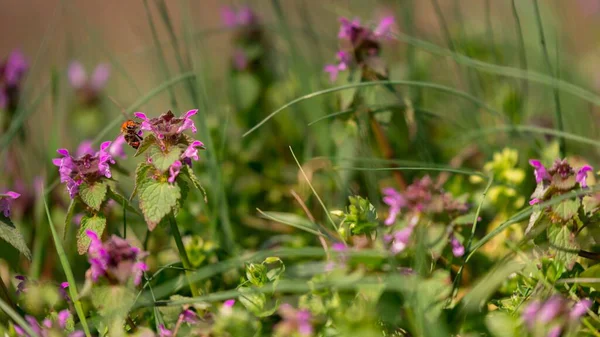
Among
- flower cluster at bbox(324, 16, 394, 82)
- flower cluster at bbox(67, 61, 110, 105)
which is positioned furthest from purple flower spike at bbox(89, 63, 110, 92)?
flower cluster at bbox(324, 16, 394, 82)

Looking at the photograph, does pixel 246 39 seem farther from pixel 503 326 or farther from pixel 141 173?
pixel 503 326

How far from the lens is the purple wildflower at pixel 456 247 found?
4.65 ft

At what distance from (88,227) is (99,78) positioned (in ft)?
5.93

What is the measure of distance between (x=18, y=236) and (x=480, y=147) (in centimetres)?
134

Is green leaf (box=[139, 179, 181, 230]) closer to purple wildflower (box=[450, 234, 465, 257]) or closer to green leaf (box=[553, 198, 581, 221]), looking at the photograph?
purple wildflower (box=[450, 234, 465, 257])

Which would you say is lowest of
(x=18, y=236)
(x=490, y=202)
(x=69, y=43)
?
(x=490, y=202)

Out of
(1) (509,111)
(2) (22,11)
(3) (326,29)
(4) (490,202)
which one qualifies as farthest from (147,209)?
(2) (22,11)

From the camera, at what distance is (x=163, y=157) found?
1.31m

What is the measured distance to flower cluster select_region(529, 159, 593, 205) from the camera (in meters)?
1.31

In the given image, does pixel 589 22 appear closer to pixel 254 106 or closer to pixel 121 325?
pixel 254 106

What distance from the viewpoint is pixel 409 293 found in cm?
110

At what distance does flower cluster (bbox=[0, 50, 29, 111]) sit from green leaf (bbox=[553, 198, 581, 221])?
170cm

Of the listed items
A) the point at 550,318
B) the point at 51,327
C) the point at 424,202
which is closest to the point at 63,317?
the point at 51,327

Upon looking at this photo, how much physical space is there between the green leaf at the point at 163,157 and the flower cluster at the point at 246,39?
1460 millimetres
